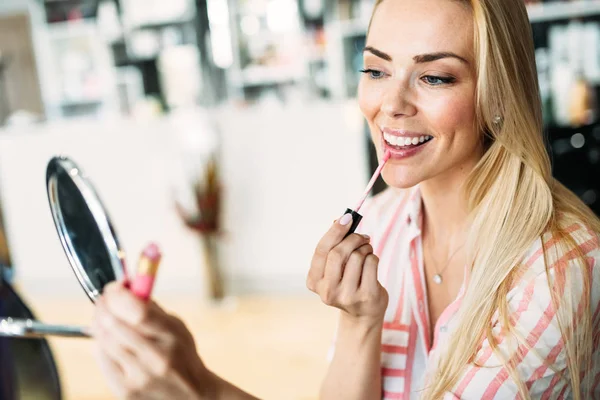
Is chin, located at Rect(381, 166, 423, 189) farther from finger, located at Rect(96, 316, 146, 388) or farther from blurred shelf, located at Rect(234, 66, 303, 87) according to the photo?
blurred shelf, located at Rect(234, 66, 303, 87)

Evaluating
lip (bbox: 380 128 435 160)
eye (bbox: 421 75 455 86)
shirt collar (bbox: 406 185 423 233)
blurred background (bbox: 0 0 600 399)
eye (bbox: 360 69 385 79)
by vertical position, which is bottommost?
blurred background (bbox: 0 0 600 399)

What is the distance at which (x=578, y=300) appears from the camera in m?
0.78

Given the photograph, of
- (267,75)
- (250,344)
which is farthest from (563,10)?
(250,344)

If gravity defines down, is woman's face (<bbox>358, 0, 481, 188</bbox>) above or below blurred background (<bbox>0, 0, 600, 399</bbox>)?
above

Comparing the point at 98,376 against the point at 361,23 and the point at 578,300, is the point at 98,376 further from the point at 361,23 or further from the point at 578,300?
the point at 361,23

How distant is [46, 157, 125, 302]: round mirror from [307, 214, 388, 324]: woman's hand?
0.25 metres

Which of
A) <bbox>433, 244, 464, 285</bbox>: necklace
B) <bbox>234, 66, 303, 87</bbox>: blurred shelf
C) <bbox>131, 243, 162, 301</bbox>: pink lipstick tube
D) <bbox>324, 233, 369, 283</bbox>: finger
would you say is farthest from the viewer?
<bbox>234, 66, 303, 87</bbox>: blurred shelf

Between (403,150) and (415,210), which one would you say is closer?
(403,150)

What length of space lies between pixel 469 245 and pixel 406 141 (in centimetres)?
19

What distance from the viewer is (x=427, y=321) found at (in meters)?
0.99

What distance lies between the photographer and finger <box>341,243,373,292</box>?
740mm

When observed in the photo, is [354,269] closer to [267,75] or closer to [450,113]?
[450,113]

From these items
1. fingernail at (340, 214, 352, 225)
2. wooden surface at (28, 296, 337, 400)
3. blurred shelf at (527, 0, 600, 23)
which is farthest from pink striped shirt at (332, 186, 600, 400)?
blurred shelf at (527, 0, 600, 23)

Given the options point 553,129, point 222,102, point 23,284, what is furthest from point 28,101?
point 553,129
